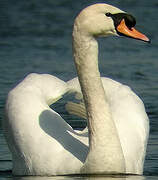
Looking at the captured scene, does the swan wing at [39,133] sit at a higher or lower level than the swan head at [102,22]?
lower

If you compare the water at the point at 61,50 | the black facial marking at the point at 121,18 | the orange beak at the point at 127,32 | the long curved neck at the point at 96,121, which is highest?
the black facial marking at the point at 121,18

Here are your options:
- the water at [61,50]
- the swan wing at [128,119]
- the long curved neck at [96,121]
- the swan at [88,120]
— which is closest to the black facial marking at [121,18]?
the swan at [88,120]

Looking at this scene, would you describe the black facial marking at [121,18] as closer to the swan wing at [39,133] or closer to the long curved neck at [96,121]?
the long curved neck at [96,121]

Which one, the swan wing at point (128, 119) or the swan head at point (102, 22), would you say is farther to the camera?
the swan wing at point (128, 119)

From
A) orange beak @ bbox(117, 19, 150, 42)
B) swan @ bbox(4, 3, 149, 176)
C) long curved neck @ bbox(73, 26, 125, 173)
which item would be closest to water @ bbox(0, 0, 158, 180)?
swan @ bbox(4, 3, 149, 176)

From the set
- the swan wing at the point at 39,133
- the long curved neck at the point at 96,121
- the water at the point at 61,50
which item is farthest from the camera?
the water at the point at 61,50

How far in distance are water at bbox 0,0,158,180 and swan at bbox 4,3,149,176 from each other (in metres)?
0.42

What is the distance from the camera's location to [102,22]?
24.5 feet

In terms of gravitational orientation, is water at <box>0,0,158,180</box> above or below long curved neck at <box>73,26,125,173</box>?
below

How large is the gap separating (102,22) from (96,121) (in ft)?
2.90

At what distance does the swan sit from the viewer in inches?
296

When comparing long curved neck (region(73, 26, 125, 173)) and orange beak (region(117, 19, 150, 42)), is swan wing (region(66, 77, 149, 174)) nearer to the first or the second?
long curved neck (region(73, 26, 125, 173))

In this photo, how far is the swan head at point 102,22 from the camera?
7438 mm

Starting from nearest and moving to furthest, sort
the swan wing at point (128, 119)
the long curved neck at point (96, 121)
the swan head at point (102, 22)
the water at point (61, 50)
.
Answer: the swan head at point (102, 22) < the long curved neck at point (96, 121) < the swan wing at point (128, 119) < the water at point (61, 50)
